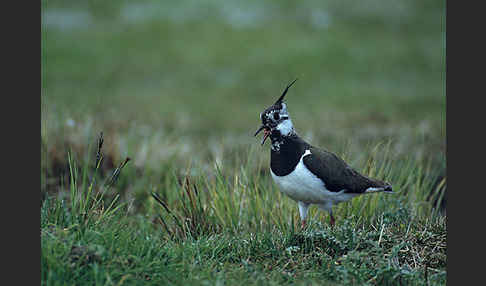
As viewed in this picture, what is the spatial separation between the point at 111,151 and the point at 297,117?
5.43m

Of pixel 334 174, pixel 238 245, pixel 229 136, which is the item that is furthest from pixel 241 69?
pixel 238 245

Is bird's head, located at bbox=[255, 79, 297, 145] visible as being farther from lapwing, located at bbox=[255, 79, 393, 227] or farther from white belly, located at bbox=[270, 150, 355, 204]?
white belly, located at bbox=[270, 150, 355, 204]

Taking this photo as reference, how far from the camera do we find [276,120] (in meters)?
4.27

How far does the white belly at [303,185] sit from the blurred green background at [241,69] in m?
3.07

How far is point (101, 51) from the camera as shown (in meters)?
15.2

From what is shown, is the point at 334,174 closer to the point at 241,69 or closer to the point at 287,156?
the point at 287,156

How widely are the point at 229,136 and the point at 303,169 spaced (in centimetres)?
537

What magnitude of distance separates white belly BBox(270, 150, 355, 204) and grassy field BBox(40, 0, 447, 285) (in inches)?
11.5

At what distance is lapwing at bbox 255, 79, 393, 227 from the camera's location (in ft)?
13.8

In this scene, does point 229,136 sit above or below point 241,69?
below

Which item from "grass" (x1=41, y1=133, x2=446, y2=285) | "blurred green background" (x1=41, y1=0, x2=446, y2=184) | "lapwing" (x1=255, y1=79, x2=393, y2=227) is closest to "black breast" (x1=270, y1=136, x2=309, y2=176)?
"lapwing" (x1=255, y1=79, x2=393, y2=227)

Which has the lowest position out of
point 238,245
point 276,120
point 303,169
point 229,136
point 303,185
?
point 229,136

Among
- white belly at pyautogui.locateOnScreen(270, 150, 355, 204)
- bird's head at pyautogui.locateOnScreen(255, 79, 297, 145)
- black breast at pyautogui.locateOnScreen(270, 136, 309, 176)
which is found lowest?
white belly at pyautogui.locateOnScreen(270, 150, 355, 204)

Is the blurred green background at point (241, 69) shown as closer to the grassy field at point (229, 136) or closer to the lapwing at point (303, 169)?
the grassy field at point (229, 136)
